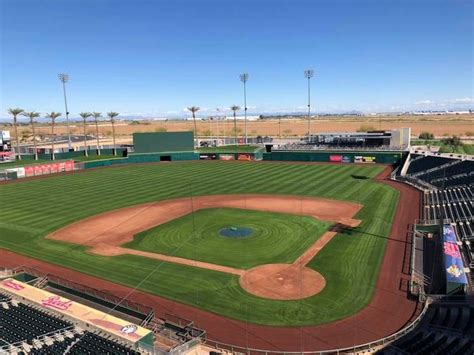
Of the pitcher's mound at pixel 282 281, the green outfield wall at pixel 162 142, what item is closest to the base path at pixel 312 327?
the pitcher's mound at pixel 282 281

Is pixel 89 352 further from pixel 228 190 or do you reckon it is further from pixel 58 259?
pixel 228 190

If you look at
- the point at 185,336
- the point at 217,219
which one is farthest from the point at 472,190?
the point at 185,336

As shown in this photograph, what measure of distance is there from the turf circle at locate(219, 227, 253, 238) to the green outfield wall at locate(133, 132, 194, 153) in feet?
198

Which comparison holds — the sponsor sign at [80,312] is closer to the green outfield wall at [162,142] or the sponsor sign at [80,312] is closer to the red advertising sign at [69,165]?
the red advertising sign at [69,165]

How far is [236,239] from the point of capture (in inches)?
1267

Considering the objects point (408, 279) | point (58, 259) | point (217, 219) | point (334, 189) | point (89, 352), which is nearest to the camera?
point (89, 352)

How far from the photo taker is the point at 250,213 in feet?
133

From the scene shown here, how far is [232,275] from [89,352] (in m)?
11.1

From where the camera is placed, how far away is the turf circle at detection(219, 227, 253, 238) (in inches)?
1309

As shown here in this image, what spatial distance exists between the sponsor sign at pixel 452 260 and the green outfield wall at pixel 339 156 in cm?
4805

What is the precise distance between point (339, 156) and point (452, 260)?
187ft

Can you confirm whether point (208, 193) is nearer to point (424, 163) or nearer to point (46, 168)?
point (424, 163)

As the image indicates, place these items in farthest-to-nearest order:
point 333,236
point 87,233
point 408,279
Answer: point 87,233
point 333,236
point 408,279

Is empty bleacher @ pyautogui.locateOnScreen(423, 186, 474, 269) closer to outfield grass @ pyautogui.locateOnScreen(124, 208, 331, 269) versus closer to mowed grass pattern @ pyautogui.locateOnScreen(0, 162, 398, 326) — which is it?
mowed grass pattern @ pyautogui.locateOnScreen(0, 162, 398, 326)
